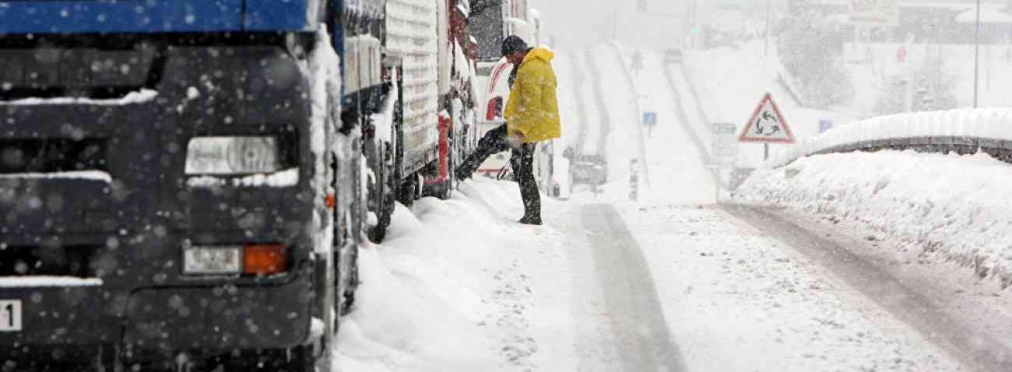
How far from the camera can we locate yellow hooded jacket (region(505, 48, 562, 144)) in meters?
11.4

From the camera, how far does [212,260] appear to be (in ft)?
14.4

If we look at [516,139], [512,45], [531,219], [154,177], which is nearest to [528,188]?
[531,219]

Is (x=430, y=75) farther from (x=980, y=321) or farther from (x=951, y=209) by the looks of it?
(x=980, y=321)

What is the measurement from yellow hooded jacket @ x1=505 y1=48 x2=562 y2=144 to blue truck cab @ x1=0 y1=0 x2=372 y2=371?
6978mm

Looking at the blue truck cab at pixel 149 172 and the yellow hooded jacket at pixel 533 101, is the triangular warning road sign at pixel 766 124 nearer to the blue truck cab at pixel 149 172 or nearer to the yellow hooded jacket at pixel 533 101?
the yellow hooded jacket at pixel 533 101

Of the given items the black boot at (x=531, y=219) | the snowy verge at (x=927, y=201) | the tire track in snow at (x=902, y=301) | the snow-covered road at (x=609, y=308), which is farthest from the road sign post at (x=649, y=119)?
the snow-covered road at (x=609, y=308)

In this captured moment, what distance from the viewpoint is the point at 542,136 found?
448 inches

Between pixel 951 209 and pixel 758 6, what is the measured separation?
371 feet

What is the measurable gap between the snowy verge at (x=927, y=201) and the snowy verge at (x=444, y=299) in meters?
2.75

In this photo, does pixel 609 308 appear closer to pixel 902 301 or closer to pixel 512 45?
pixel 902 301

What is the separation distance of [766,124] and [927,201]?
12.2 meters

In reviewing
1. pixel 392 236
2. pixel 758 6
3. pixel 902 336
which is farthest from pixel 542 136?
pixel 758 6

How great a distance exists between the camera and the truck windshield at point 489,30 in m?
19.4

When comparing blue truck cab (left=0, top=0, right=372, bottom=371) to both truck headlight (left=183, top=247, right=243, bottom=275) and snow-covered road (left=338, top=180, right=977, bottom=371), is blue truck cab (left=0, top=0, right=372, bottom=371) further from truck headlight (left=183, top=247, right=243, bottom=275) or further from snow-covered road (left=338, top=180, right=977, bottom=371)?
snow-covered road (left=338, top=180, right=977, bottom=371)
